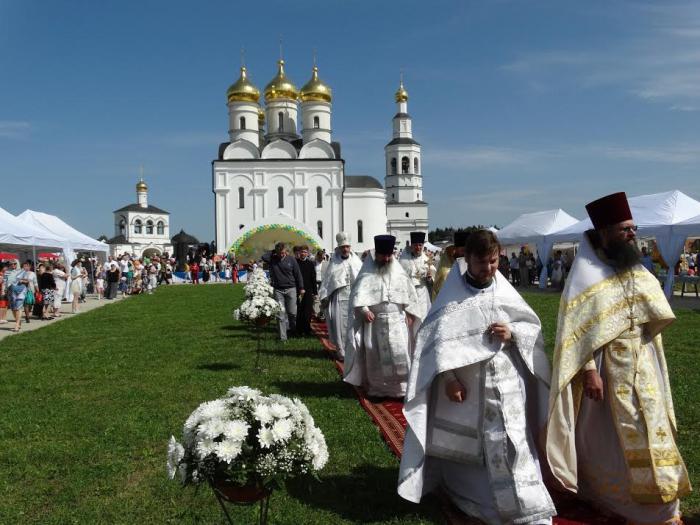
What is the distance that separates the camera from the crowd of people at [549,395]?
406cm

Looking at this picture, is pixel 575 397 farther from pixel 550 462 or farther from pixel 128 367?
pixel 128 367

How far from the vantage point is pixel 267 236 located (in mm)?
57906

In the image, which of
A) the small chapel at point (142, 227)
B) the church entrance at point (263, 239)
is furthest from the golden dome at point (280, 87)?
the small chapel at point (142, 227)

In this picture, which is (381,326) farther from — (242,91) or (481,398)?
(242,91)

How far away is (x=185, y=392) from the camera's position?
822cm

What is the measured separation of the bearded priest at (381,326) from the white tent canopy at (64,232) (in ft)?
57.8

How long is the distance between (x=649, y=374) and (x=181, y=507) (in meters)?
3.18

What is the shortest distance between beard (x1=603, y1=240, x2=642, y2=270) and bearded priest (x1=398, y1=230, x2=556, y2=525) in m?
0.64

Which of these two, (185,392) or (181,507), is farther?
(185,392)

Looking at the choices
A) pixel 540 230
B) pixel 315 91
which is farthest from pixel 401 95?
pixel 540 230

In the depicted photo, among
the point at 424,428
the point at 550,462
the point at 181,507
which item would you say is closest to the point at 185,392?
the point at 181,507

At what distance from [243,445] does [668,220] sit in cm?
1951

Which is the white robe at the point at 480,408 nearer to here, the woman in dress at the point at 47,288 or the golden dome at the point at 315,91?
the woman in dress at the point at 47,288

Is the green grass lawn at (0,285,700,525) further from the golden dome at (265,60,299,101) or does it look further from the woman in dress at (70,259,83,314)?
the golden dome at (265,60,299,101)
